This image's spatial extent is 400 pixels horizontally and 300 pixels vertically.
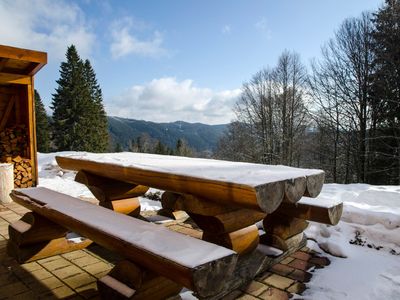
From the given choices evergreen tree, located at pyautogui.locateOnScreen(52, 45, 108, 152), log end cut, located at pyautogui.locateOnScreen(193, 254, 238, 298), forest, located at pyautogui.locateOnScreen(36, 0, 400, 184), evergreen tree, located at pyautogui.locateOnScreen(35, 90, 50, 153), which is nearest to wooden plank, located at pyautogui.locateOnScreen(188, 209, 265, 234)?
log end cut, located at pyautogui.locateOnScreen(193, 254, 238, 298)

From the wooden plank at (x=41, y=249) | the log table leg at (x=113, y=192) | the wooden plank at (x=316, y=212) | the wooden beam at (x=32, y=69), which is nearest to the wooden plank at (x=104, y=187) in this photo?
the log table leg at (x=113, y=192)

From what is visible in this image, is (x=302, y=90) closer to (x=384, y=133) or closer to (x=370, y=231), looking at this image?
(x=384, y=133)

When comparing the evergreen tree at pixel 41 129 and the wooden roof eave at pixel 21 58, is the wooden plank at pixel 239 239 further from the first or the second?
the evergreen tree at pixel 41 129

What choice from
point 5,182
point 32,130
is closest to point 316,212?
point 5,182

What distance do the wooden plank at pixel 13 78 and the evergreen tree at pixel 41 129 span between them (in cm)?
2541

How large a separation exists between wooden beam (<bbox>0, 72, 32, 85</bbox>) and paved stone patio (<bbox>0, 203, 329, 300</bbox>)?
3870 mm

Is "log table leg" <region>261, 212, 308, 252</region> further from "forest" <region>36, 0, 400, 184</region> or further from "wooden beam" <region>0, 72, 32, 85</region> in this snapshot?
"forest" <region>36, 0, 400, 184</region>

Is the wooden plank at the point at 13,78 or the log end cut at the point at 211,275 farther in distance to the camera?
the wooden plank at the point at 13,78

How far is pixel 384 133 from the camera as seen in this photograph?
15.3m

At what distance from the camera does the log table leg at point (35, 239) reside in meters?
2.93

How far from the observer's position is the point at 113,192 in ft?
12.3

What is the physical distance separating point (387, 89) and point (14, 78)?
15.3 metres

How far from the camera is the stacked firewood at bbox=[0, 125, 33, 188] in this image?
6.28m

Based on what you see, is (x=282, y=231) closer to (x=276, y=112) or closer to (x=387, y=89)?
(x=387, y=89)
